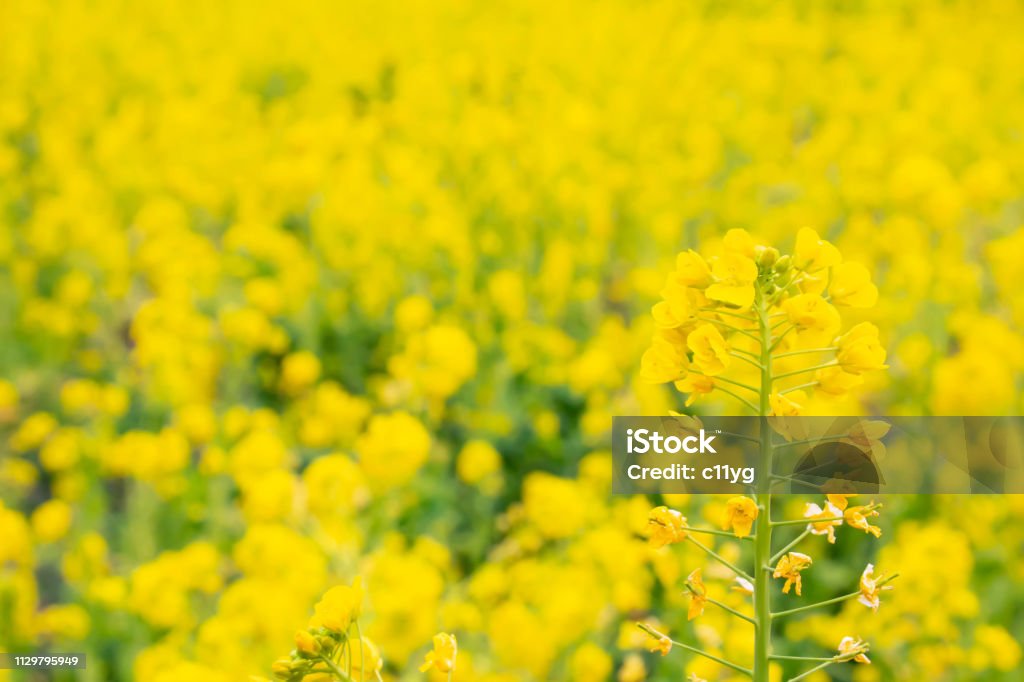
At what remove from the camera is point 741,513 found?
801 millimetres

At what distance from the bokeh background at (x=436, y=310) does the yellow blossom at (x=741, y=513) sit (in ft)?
3.45

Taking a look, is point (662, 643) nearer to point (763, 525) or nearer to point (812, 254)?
point (763, 525)

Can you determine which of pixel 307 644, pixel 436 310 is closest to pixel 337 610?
pixel 307 644

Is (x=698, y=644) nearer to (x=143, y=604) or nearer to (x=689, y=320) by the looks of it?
(x=143, y=604)

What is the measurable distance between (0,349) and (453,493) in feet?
6.34

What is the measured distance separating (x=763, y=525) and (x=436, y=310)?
3060 mm

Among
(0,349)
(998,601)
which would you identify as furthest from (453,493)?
(0,349)

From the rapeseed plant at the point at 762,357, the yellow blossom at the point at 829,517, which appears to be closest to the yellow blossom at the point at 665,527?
the rapeseed plant at the point at 762,357

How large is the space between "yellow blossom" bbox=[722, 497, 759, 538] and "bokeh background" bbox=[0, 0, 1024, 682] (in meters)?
1.05

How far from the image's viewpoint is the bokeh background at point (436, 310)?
2.31 metres

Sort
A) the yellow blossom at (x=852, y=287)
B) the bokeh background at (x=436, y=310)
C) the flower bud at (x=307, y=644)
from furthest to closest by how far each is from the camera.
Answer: the bokeh background at (x=436, y=310)
the yellow blossom at (x=852, y=287)
the flower bud at (x=307, y=644)

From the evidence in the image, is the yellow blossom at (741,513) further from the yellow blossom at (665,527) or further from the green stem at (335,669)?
the green stem at (335,669)

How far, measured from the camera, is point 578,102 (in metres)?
5.21

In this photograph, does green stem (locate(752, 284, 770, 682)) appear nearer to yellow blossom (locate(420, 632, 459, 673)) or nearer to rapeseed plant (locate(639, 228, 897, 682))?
rapeseed plant (locate(639, 228, 897, 682))
